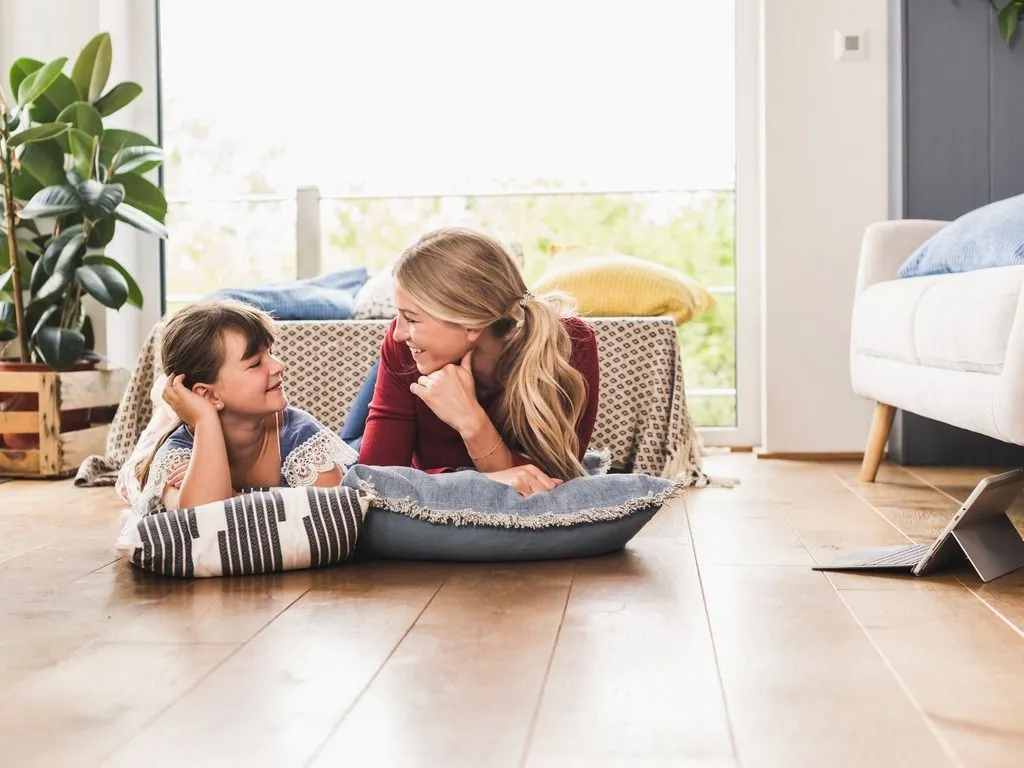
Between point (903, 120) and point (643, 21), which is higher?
point (643, 21)

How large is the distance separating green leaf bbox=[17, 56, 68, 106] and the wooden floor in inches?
62.0

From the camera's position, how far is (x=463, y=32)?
391 centimetres

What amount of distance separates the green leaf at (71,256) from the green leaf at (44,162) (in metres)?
0.19

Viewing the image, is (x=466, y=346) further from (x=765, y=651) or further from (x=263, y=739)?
(x=263, y=739)

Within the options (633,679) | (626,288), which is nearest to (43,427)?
(626,288)

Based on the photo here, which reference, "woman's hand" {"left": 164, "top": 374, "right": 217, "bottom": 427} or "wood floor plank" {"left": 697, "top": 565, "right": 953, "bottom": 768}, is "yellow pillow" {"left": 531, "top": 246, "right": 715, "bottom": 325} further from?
"wood floor plank" {"left": 697, "top": 565, "right": 953, "bottom": 768}

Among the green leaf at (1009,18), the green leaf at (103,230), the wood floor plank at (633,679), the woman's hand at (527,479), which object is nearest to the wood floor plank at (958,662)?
the wood floor plank at (633,679)

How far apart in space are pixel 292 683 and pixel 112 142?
8.51ft

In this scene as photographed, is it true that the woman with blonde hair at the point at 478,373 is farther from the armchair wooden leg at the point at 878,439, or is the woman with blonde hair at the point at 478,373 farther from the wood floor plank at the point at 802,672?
the armchair wooden leg at the point at 878,439

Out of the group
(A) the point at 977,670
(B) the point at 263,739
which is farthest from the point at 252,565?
(A) the point at 977,670

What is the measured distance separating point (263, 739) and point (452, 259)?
105 centimetres

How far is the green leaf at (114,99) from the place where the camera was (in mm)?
3420

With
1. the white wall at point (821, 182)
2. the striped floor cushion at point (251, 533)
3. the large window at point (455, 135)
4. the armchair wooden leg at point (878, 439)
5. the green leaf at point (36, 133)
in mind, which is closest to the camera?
the striped floor cushion at point (251, 533)

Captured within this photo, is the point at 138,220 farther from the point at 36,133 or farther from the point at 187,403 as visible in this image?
→ the point at 187,403
